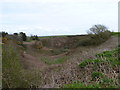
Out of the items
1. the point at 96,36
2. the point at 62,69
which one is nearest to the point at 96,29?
the point at 96,36

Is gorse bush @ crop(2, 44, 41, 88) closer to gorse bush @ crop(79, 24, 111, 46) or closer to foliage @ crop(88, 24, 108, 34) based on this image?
gorse bush @ crop(79, 24, 111, 46)

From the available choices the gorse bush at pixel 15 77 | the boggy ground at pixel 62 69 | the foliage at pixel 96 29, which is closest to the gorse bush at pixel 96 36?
the foliage at pixel 96 29

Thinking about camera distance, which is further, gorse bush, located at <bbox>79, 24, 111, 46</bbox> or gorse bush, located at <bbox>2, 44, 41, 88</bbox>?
A: gorse bush, located at <bbox>79, 24, 111, 46</bbox>

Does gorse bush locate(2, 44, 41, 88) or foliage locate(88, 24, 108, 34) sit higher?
foliage locate(88, 24, 108, 34)

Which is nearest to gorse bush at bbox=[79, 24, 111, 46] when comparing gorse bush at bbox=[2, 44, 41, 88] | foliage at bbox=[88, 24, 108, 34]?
foliage at bbox=[88, 24, 108, 34]

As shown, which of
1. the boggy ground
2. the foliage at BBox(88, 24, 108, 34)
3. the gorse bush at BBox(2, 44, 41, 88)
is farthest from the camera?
the foliage at BBox(88, 24, 108, 34)

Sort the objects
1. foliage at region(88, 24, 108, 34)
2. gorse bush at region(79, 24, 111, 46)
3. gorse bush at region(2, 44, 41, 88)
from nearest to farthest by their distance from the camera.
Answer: gorse bush at region(2, 44, 41, 88), gorse bush at region(79, 24, 111, 46), foliage at region(88, 24, 108, 34)

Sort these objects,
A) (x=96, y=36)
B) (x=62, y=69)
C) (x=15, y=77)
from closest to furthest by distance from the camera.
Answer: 1. (x=15, y=77)
2. (x=62, y=69)
3. (x=96, y=36)

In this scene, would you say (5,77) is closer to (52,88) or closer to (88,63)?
(52,88)

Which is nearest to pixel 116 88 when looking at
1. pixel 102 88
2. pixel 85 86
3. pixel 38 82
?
pixel 102 88

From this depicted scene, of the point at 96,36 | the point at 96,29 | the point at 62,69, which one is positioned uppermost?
the point at 96,29

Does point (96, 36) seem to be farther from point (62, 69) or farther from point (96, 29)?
point (62, 69)

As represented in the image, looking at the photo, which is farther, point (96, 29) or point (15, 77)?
point (96, 29)

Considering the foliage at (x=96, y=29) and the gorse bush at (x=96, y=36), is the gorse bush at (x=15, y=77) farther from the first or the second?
the foliage at (x=96, y=29)
